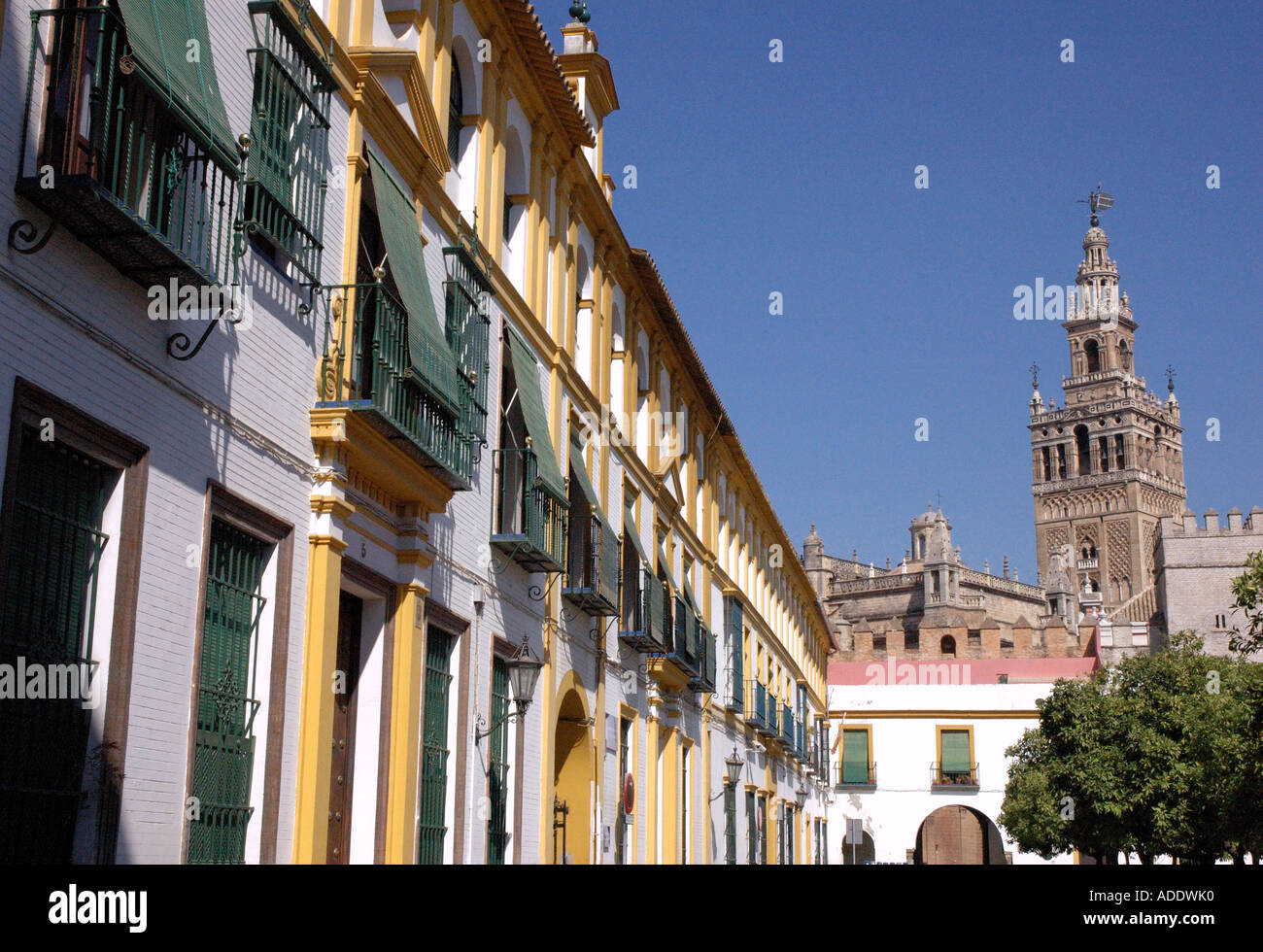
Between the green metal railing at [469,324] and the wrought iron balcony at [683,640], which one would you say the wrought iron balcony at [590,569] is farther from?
the wrought iron balcony at [683,640]

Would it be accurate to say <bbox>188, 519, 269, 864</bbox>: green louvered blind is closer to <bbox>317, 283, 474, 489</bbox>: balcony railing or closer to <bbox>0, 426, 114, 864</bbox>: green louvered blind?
<bbox>0, 426, 114, 864</bbox>: green louvered blind

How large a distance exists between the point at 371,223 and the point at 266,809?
5.05 m

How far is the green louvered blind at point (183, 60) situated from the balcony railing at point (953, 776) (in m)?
46.1

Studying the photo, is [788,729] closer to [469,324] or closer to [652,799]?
[652,799]

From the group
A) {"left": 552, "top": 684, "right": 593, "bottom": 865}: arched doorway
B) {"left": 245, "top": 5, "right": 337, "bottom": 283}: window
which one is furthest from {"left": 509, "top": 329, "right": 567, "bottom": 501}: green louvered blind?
{"left": 245, "top": 5, "right": 337, "bottom": 283}: window

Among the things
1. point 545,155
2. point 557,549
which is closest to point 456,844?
point 557,549

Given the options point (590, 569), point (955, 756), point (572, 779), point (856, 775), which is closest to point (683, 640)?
point (572, 779)

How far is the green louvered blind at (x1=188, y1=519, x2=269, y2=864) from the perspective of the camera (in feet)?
29.9

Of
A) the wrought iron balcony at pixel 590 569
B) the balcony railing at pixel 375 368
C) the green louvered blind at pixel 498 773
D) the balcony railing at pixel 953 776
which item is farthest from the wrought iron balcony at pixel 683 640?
the balcony railing at pixel 953 776

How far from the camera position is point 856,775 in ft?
173

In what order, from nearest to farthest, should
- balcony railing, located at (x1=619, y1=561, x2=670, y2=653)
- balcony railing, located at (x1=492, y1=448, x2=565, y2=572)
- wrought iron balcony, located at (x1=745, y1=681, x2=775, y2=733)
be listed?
balcony railing, located at (x1=492, y1=448, x2=565, y2=572) < balcony railing, located at (x1=619, y1=561, x2=670, y2=653) < wrought iron balcony, located at (x1=745, y1=681, x2=775, y2=733)

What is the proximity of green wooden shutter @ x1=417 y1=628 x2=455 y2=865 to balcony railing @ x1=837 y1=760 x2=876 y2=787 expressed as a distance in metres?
40.7

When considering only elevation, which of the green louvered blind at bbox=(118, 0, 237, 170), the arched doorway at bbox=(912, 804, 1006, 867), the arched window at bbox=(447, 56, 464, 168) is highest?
the arched window at bbox=(447, 56, 464, 168)
